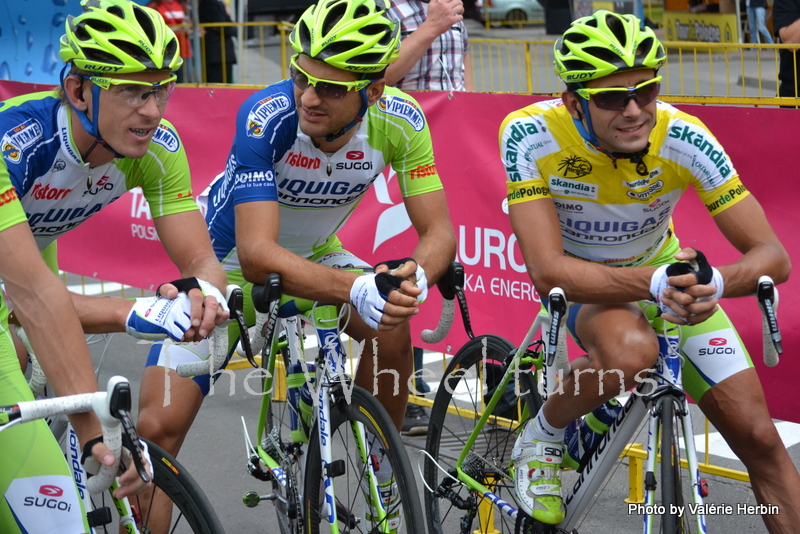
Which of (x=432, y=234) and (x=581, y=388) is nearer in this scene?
(x=581, y=388)

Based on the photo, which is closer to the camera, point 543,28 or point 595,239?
point 595,239

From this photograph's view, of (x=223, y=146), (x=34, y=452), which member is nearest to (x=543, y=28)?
(x=223, y=146)

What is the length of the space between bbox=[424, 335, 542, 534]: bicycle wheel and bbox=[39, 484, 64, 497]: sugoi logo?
1943 mm

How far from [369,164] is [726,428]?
1.71 metres

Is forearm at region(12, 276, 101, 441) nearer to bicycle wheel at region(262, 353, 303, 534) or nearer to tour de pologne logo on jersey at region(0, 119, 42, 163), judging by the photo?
tour de pologne logo on jersey at region(0, 119, 42, 163)

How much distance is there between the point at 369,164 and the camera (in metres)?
4.04

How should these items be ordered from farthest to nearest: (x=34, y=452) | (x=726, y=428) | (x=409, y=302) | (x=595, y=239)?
(x=595, y=239)
(x=726, y=428)
(x=409, y=302)
(x=34, y=452)

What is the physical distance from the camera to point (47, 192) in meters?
3.69

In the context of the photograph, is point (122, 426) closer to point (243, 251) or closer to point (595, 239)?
point (243, 251)

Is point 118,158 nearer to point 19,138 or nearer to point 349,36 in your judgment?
point 19,138

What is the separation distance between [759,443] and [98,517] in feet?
7.45

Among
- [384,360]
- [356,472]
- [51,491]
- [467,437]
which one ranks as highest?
[51,491]

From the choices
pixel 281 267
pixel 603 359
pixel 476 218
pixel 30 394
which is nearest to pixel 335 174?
pixel 281 267

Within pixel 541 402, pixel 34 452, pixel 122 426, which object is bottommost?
pixel 541 402
